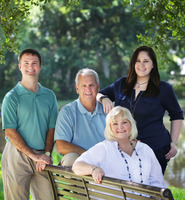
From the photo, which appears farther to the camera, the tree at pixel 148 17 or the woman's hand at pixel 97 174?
the tree at pixel 148 17

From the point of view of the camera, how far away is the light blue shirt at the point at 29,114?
10.4 feet

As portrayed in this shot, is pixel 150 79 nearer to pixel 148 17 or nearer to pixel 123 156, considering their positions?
pixel 123 156

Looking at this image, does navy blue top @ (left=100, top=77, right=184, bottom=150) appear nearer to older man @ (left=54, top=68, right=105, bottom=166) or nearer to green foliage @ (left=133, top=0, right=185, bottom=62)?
older man @ (left=54, top=68, right=105, bottom=166)

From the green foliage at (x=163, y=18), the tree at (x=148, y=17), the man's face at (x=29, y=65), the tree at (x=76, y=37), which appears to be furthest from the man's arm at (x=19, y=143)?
the tree at (x=76, y=37)

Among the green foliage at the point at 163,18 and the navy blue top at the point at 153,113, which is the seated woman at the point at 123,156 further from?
the green foliage at the point at 163,18

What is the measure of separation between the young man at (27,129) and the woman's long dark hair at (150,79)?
25.8 inches

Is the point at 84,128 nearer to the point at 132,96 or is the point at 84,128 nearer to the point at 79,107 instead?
the point at 79,107

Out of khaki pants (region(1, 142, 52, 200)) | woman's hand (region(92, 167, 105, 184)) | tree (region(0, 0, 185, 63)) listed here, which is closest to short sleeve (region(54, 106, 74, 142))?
khaki pants (region(1, 142, 52, 200))

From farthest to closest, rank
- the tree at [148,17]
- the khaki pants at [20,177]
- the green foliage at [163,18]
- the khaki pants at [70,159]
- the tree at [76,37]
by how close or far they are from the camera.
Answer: the tree at [76,37] < the green foliage at [163,18] < the tree at [148,17] < the khaki pants at [20,177] < the khaki pants at [70,159]

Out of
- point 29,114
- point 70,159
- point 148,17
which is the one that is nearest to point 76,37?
point 148,17

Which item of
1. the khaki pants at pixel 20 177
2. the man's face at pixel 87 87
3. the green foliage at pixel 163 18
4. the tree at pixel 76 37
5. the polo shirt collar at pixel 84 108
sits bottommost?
the khaki pants at pixel 20 177

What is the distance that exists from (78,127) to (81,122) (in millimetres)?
48

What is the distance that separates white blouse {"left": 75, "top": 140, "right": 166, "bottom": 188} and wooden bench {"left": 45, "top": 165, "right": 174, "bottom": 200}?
10cm

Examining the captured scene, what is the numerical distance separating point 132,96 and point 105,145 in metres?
0.79
